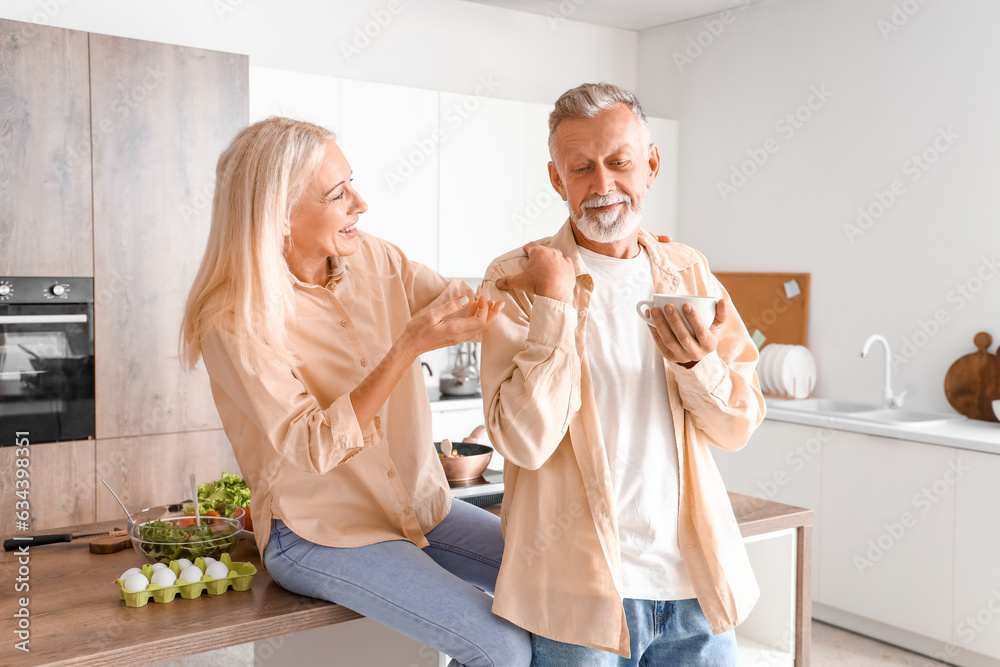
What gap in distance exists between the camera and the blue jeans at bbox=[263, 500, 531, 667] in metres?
1.49

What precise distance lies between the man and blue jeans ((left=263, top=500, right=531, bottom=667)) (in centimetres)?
5

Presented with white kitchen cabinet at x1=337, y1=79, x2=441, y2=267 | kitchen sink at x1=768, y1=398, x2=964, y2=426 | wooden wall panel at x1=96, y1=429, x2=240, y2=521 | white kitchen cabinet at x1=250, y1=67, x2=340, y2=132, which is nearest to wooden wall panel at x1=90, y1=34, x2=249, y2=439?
wooden wall panel at x1=96, y1=429, x2=240, y2=521

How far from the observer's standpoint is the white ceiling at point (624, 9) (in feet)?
15.6

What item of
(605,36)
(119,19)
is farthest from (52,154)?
(605,36)

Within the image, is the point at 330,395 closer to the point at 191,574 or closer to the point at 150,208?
the point at 191,574

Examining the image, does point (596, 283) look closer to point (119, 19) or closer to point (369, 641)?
point (369, 641)


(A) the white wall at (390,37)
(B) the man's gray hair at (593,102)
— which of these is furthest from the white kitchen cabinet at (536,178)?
(B) the man's gray hair at (593,102)

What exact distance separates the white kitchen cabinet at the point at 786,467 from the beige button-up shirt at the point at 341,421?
2.45m

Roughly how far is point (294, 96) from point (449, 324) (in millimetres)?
2612

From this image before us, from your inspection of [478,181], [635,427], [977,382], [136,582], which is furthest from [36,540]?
[977,382]

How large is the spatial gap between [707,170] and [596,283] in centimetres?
363

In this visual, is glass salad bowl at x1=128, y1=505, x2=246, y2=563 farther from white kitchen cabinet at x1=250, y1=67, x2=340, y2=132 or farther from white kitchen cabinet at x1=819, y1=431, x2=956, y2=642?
white kitchen cabinet at x1=819, y1=431, x2=956, y2=642

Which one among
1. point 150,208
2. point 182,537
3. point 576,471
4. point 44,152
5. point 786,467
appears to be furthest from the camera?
point 786,467

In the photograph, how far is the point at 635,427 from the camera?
1531mm
